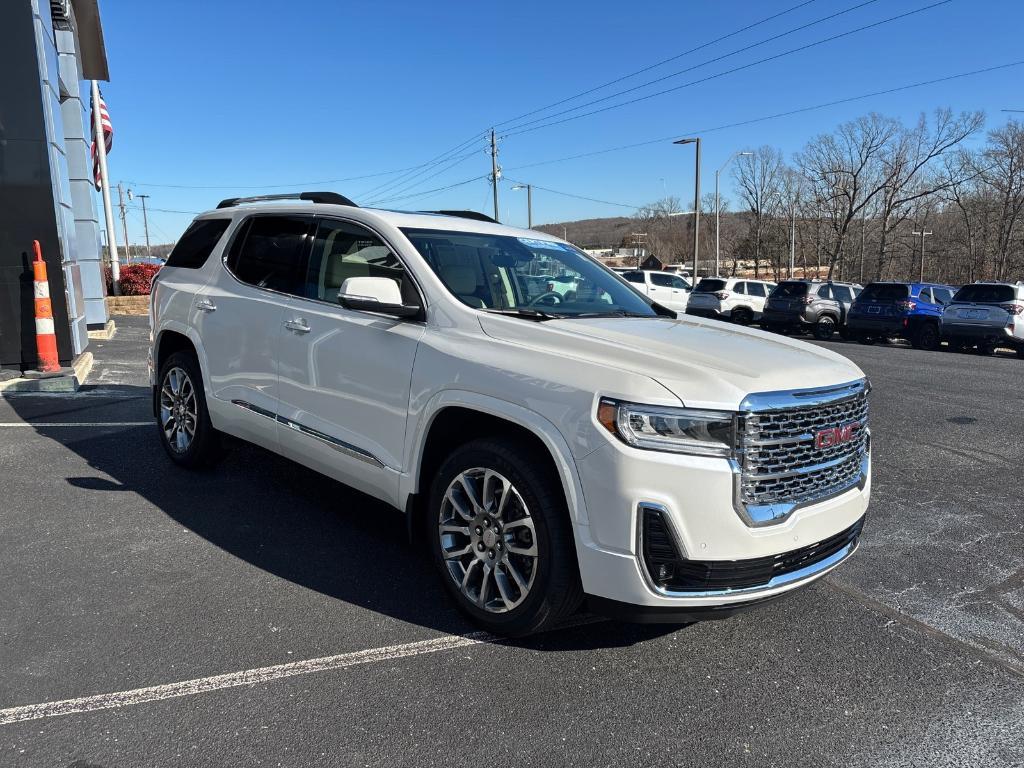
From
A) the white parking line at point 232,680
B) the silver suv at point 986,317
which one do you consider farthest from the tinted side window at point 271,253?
the silver suv at point 986,317

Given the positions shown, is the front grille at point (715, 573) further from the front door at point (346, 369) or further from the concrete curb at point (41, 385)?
the concrete curb at point (41, 385)

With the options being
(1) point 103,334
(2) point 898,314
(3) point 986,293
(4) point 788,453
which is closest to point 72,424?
(4) point 788,453

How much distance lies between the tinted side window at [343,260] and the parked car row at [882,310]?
18.0 meters

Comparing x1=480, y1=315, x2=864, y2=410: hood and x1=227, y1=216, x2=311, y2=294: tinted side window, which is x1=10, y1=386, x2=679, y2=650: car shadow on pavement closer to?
x1=480, y1=315, x2=864, y2=410: hood

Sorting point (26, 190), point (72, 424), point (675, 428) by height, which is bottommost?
point (72, 424)

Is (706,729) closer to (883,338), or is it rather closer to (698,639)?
(698,639)

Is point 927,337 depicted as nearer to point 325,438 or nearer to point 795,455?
point 795,455

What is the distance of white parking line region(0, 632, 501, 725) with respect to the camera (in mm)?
2697

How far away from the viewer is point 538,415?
2979mm

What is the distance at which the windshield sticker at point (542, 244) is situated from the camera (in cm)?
451

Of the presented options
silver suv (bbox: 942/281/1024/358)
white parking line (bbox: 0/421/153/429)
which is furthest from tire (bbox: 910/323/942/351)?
white parking line (bbox: 0/421/153/429)

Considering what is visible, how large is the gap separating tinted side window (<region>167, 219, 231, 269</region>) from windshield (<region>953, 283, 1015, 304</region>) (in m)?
18.5

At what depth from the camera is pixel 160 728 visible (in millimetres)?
2605

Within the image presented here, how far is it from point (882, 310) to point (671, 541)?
67.2 feet
